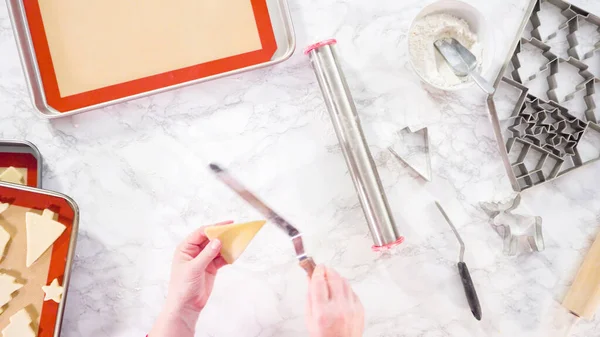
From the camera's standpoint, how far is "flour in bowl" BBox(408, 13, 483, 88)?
79 centimetres

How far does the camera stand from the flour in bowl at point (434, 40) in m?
0.79

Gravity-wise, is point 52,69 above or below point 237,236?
above

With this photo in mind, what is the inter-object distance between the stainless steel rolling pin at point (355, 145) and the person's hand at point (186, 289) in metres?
0.22

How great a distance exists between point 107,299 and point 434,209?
0.57m

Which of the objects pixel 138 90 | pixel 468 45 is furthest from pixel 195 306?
pixel 468 45

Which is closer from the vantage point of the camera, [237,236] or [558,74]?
[237,236]

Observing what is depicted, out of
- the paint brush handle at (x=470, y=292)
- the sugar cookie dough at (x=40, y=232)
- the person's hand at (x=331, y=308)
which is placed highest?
the sugar cookie dough at (x=40, y=232)

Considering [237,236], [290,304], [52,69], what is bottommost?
[290,304]

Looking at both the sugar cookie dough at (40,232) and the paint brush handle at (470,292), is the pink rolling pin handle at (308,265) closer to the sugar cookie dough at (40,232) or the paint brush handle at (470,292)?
the paint brush handle at (470,292)

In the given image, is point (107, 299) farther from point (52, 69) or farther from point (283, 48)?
point (283, 48)

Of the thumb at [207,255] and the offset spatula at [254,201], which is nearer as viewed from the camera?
the thumb at [207,255]

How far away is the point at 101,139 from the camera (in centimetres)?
82

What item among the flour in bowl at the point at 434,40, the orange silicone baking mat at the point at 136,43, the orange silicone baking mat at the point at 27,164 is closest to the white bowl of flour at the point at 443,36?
the flour in bowl at the point at 434,40

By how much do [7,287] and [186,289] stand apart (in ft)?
0.90
